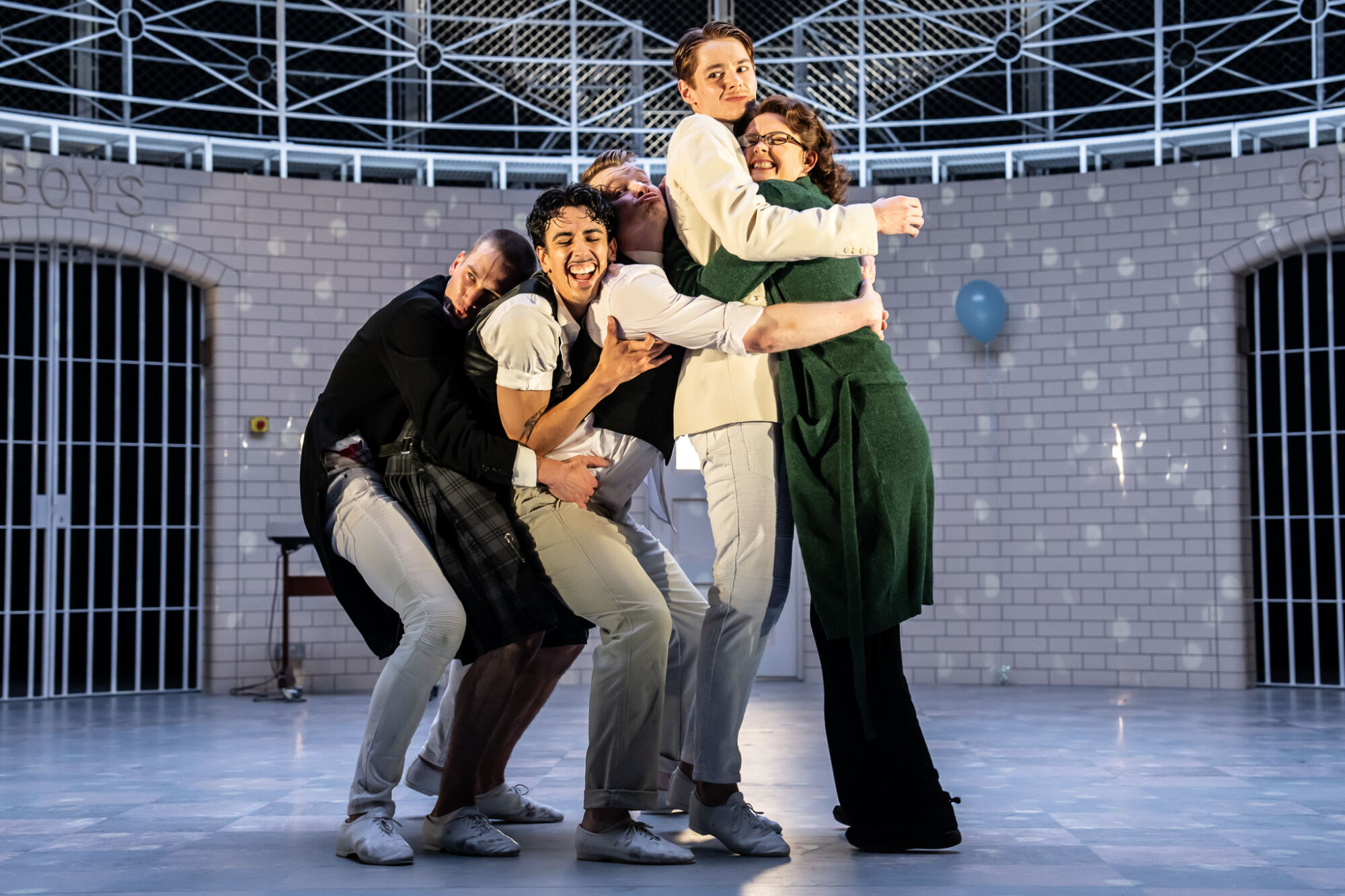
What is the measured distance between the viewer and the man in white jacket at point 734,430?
2580mm

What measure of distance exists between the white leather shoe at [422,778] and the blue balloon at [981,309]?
5.16 metres

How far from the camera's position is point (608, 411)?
2746 mm

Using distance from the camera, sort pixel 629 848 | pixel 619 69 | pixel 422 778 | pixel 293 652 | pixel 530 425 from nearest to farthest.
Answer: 1. pixel 629 848
2. pixel 530 425
3. pixel 422 778
4. pixel 293 652
5. pixel 619 69

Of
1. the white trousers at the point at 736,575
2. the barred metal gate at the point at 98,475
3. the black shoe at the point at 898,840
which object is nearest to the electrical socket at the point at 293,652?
the barred metal gate at the point at 98,475

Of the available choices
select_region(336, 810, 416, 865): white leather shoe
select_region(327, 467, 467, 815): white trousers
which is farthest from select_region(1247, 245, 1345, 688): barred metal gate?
select_region(336, 810, 416, 865): white leather shoe

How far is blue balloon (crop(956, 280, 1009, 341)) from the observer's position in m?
7.52

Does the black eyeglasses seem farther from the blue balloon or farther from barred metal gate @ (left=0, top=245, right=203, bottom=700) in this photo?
barred metal gate @ (left=0, top=245, right=203, bottom=700)

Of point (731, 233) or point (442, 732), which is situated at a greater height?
point (731, 233)

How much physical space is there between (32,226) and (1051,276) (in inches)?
225

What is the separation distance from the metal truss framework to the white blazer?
524cm

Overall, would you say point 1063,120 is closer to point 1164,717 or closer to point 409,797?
point 1164,717

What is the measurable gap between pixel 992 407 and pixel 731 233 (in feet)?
17.6

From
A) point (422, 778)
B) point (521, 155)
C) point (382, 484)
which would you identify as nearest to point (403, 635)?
point (382, 484)

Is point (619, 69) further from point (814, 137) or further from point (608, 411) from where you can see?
point (608, 411)
